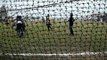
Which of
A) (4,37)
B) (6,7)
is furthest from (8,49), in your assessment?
(6,7)

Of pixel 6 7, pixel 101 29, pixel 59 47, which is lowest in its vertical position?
pixel 59 47

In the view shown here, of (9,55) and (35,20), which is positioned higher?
(35,20)

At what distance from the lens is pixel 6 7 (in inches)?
177

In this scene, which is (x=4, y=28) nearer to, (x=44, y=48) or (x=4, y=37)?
(x=4, y=37)

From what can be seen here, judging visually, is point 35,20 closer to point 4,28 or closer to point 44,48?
point 4,28

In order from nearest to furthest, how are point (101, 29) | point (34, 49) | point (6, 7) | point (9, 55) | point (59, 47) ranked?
point (6, 7) → point (9, 55) → point (101, 29) → point (34, 49) → point (59, 47)

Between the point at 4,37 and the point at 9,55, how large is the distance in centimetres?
49

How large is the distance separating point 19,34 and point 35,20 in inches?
64.9

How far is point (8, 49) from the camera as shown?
5.25 m

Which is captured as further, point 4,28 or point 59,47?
point 59,47

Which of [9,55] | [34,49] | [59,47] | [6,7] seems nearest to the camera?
[6,7]

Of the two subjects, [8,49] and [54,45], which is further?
[54,45]

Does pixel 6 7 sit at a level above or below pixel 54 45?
above

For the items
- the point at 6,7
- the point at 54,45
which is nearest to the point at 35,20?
the point at 6,7
